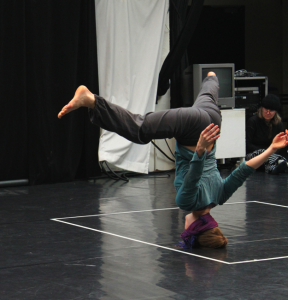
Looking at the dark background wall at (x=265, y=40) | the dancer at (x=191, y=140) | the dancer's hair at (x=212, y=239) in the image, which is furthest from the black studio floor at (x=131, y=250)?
the dark background wall at (x=265, y=40)

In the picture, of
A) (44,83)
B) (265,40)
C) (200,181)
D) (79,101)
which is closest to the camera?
(79,101)

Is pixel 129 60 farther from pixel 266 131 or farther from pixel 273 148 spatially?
pixel 273 148

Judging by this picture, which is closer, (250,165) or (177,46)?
(250,165)

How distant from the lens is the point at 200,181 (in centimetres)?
303

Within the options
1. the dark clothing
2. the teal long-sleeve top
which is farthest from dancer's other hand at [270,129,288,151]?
the dark clothing

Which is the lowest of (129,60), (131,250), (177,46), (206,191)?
(131,250)

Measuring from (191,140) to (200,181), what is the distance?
0.79 feet

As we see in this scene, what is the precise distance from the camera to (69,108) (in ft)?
8.61

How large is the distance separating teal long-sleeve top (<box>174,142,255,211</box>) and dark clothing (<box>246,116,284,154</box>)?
11.4ft

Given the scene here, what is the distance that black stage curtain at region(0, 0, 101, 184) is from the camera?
536 cm

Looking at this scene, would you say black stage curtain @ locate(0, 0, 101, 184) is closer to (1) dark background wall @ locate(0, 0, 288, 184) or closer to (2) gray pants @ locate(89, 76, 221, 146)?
(1) dark background wall @ locate(0, 0, 288, 184)

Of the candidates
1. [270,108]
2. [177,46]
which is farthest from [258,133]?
[177,46]

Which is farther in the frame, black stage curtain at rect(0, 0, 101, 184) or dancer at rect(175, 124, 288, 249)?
black stage curtain at rect(0, 0, 101, 184)

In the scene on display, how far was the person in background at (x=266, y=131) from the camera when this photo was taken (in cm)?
621
